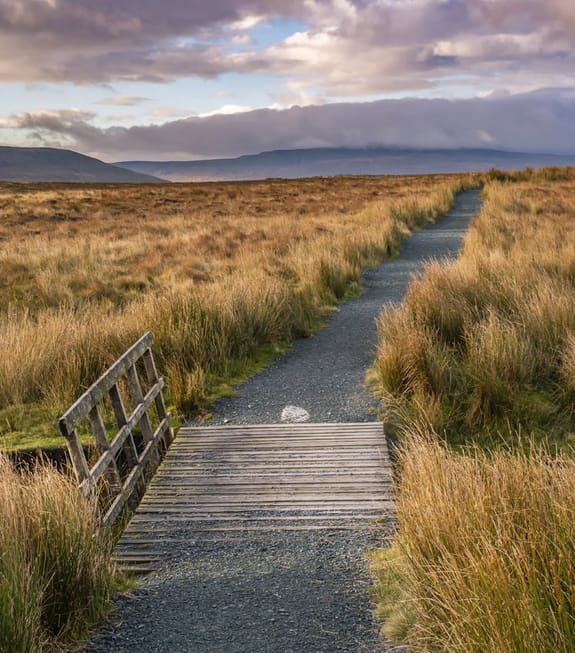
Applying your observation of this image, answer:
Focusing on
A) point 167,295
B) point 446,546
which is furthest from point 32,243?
point 446,546

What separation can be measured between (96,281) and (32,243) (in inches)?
275

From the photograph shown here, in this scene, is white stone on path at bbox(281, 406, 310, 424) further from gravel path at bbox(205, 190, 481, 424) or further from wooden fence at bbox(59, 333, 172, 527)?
wooden fence at bbox(59, 333, 172, 527)

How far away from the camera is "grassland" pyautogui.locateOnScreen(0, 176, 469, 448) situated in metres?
6.43

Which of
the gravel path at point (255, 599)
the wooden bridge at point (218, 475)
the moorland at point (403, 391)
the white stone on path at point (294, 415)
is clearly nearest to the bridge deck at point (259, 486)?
the wooden bridge at point (218, 475)

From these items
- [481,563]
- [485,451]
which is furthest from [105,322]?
[481,563]

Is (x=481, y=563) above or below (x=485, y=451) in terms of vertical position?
above

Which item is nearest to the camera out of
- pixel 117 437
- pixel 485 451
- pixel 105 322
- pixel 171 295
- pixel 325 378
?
pixel 117 437

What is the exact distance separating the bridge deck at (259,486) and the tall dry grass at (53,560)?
1.94 feet

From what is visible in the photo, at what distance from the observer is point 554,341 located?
261 inches

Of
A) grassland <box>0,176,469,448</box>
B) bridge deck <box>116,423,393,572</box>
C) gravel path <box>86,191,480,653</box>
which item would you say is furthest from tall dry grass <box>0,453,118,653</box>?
grassland <box>0,176,469,448</box>

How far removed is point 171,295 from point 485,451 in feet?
13.9

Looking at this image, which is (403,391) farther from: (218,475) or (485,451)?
(218,475)

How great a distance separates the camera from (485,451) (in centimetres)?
532

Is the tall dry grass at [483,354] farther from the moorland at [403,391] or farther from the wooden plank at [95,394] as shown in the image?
the wooden plank at [95,394]
